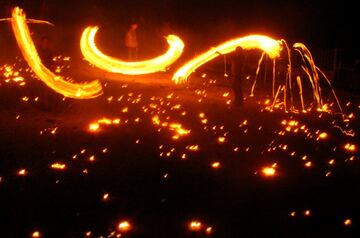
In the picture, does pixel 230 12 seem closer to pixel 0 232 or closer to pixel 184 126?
pixel 184 126

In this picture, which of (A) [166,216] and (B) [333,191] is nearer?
(A) [166,216]

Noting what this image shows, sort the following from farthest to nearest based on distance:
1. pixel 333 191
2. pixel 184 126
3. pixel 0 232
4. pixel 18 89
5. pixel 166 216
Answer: pixel 18 89 → pixel 184 126 → pixel 333 191 → pixel 166 216 → pixel 0 232

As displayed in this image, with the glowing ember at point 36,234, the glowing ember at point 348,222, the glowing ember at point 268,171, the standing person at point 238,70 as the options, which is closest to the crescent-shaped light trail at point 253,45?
the standing person at point 238,70

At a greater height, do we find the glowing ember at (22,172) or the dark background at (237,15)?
the dark background at (237,15)

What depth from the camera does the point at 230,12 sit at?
26.2 meters

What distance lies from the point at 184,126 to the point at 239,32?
1546cm

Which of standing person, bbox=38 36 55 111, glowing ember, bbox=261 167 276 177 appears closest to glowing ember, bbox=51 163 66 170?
glowing ember, bbox=261 167 276 177

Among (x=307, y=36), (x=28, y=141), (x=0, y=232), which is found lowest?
(x=0, y=232)

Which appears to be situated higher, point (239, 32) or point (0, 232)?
point (239, 32)

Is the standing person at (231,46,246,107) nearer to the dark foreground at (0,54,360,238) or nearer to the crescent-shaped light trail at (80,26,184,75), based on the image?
the dark foreground at (0,54,360,238)

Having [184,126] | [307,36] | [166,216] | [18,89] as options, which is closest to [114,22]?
[307,36]

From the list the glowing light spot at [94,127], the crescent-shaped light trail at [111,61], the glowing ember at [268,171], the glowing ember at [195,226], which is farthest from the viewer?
the crescent-shaped light trail at [111,61]

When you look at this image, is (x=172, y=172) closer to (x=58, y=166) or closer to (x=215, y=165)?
(x=215, y=165)

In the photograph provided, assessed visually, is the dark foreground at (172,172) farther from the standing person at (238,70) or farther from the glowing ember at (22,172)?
the standing person at (238,70)
